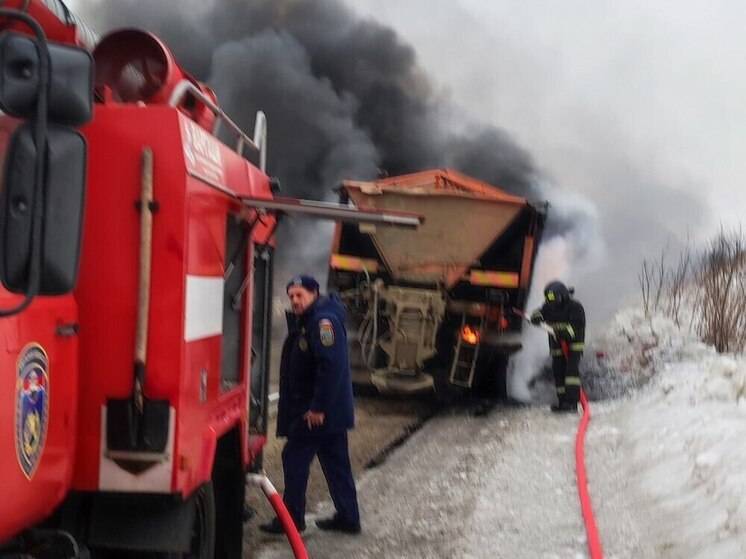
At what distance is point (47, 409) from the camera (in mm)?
2273

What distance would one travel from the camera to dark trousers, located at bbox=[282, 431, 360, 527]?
4.88 metres

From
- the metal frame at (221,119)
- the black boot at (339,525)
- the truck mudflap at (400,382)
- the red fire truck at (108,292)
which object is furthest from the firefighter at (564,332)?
the red fire truck at (108,292)

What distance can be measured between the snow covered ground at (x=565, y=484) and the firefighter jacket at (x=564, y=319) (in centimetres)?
81

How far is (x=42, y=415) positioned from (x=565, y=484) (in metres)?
4.44

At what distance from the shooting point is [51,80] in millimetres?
1713

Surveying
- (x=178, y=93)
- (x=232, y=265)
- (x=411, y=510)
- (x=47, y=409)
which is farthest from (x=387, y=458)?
(x=47, y=409)

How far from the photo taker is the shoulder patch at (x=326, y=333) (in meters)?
4.67

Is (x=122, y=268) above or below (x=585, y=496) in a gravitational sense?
above

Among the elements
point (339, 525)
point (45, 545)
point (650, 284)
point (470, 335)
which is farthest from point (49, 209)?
point (650, 284)

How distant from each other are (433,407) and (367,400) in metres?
0.79

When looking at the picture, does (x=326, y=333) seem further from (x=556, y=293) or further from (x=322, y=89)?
(x=322, y=89)

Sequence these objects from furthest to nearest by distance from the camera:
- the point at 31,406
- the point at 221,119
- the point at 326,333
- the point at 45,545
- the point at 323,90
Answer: the point at 323,90 → the point at 326,333 → the point at 221,119 → the point at 45,545 → the point at 31,406

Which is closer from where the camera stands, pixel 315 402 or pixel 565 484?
pixel 315 402

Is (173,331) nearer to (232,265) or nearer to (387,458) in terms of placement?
(232,265)
